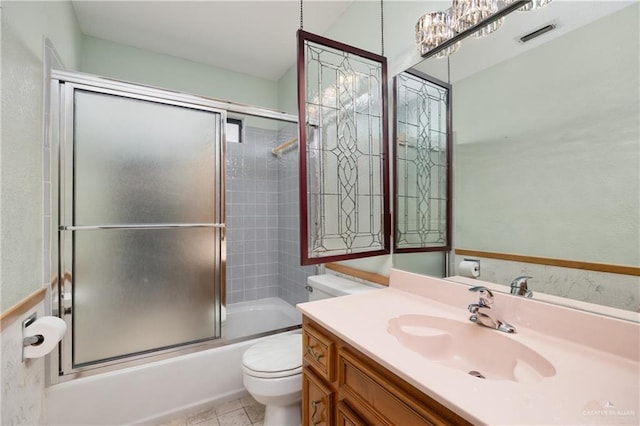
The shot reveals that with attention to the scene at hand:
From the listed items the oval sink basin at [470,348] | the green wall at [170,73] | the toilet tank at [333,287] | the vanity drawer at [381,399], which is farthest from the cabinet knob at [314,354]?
the green wall at [170,73]

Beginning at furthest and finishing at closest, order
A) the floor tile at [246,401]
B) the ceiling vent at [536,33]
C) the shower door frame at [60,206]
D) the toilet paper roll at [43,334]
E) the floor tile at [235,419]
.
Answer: the floor tile at [246,401] → the floor tile at [235,419] → the shower door frame at [60,206] → the toilet paper roll at [43,334] → the ceiling vent at [536,33]

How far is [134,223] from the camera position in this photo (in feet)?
5.26

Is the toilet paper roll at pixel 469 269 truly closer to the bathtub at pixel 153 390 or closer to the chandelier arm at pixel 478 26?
the chandelier arm at pixel 478 26

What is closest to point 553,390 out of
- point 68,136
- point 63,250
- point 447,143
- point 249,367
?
point 447,143

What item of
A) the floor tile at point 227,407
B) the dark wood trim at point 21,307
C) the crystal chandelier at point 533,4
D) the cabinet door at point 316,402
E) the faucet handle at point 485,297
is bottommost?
the floor tile at point 227,407

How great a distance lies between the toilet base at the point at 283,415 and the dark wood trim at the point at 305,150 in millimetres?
839

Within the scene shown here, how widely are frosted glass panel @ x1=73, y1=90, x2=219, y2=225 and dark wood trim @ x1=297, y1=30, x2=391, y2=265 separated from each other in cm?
81

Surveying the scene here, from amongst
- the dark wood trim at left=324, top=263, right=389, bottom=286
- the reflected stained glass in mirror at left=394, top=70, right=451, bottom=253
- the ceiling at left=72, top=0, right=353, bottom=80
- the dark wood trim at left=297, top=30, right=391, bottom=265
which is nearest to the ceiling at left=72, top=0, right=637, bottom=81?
the ceiling at left=72, top=0, right=353, bottom=80

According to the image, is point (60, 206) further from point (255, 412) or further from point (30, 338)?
point (255, 412)

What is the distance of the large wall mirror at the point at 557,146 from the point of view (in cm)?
78

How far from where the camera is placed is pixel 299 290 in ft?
8.95

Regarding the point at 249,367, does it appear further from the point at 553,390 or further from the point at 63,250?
the point at 553,390

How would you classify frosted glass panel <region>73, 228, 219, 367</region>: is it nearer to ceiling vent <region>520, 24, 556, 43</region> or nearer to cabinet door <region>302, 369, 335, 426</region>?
cabinet door <region>302, 369, 335, 426</region>

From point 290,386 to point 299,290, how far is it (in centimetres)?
131
